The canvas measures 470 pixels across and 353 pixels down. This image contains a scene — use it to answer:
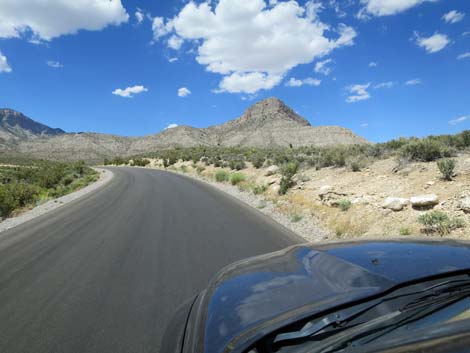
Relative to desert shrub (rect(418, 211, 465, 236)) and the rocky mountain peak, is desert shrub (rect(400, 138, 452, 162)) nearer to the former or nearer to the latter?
desert shrub (rect(418, 211, 465, 236))

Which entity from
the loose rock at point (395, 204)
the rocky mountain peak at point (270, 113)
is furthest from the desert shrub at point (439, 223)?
the rocky mountain peak at point (270, 113)

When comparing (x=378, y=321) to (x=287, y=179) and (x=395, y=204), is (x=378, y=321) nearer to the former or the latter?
(x=395, y=204)

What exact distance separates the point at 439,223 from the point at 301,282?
5.86 metres

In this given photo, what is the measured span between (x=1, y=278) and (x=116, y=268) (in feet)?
6.19

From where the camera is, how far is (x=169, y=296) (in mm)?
4473

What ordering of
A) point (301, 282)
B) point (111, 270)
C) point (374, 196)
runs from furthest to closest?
1. point (374, 196)
2. point (111, 270)
3. point (301, 282)

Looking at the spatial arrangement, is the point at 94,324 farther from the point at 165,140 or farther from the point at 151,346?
the point at 165,140

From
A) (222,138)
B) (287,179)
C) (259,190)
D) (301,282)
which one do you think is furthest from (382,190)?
(222,138)

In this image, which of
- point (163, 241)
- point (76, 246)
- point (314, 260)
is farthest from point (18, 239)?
point (314, 260)

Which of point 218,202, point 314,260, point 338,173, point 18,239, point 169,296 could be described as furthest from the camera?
point 338,173

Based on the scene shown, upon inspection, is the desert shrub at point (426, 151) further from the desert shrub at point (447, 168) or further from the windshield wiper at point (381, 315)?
the windshield wiper at point (381, 315)

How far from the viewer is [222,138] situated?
119m

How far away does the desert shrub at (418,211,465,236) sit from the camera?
6648mm

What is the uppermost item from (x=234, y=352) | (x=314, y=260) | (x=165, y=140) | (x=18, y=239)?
(x=165, y=140)
